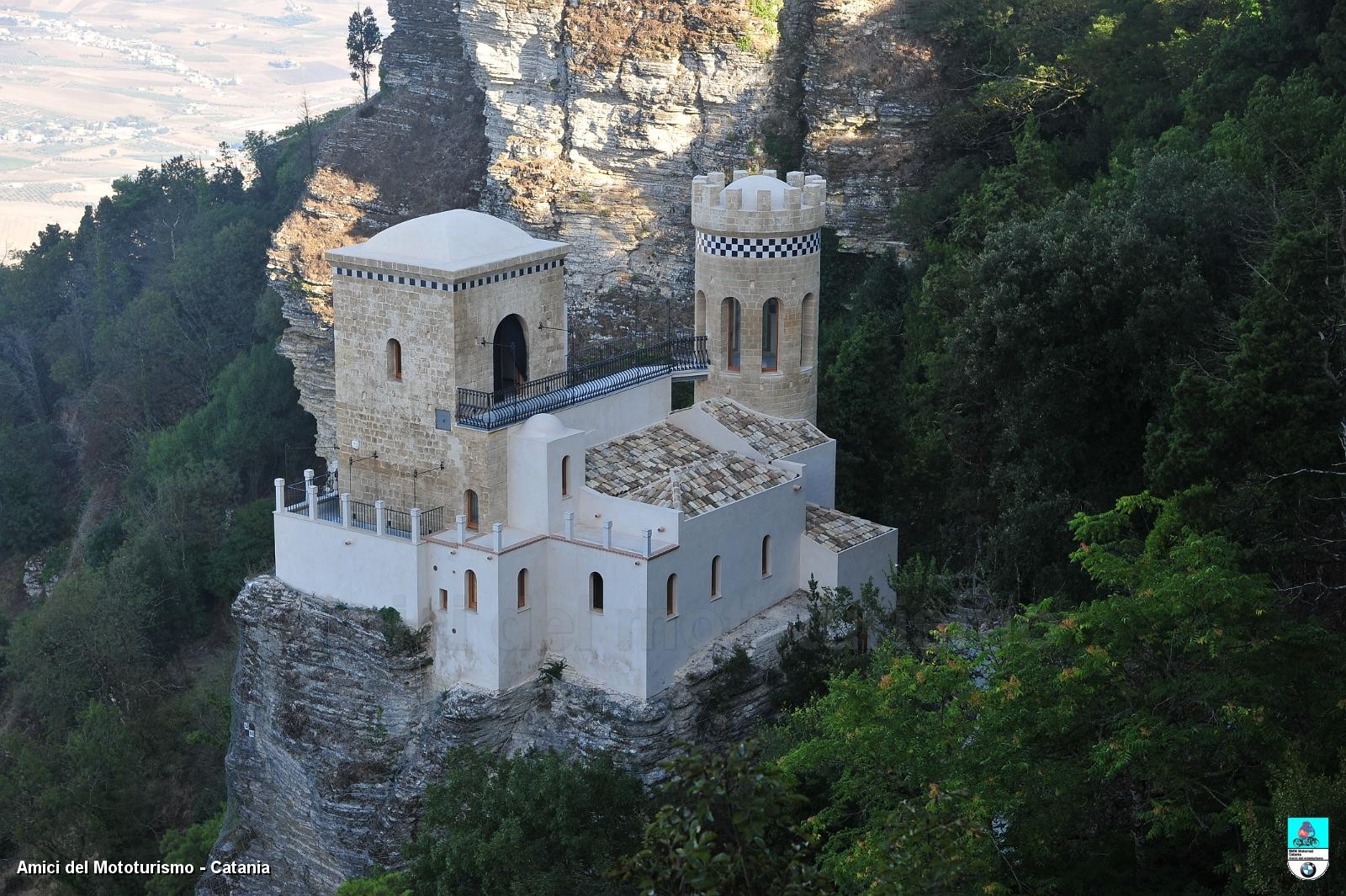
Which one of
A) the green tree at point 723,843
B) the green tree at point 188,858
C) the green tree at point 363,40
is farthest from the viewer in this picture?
the green tree at point 363,40

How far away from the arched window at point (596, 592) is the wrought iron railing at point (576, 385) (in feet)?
9.20

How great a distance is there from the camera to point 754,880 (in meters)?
16.2

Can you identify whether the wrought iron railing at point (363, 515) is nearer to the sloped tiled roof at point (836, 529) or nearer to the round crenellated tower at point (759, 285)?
the round crenellated tower at point (759, 285)

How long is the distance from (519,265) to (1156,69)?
25227mm

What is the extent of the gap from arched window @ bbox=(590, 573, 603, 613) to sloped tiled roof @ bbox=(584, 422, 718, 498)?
1406mm

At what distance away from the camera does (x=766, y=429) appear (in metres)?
31.1

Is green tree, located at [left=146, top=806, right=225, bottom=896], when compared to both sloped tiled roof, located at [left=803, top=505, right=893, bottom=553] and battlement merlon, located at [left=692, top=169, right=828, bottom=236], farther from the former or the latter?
battlement merlon, located at [left=692, top=169, right=828, bottom=236]

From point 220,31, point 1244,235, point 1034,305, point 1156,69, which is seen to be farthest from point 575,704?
point 220,31

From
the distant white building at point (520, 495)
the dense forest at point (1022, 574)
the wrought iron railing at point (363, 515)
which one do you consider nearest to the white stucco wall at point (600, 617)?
the distant white building at point (520, 495)

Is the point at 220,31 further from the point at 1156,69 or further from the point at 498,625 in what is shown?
the point at 498,625

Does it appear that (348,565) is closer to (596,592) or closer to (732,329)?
(596,592)

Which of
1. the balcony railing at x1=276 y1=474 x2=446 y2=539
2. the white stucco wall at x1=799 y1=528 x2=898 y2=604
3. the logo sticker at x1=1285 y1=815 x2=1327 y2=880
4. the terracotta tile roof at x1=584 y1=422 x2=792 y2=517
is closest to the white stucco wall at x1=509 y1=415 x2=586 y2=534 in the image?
the terracotta tile roof at x1=584 y1=422 x2=792 y2=517

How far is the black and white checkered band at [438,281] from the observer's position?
1072 inches

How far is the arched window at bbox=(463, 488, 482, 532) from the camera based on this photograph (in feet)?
90.7
